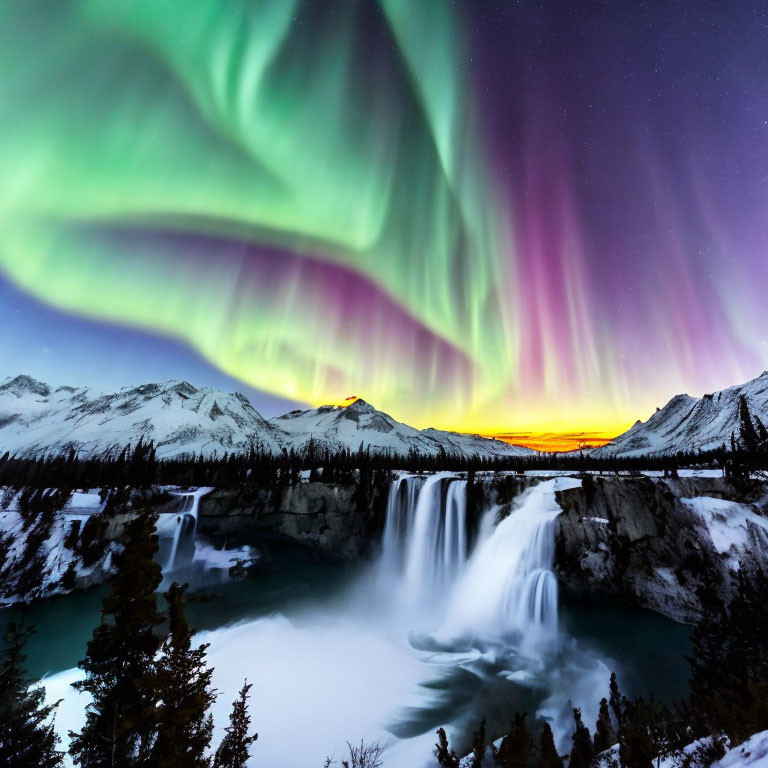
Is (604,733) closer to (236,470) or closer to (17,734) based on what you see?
(17,734)

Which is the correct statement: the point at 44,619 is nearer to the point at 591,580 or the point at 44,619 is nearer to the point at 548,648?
the point at 548,648

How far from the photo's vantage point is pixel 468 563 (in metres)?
39.8

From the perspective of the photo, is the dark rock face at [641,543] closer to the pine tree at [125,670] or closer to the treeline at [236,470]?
the treeline at [236,470]

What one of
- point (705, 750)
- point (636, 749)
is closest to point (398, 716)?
point (636, 749)

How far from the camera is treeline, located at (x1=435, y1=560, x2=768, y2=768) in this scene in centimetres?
1002

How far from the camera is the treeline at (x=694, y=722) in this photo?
10016mm

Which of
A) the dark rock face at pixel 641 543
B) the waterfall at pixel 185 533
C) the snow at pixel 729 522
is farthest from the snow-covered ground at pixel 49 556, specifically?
the snow at pixel 729 522

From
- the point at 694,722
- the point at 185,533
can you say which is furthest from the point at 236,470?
the point at 694,722

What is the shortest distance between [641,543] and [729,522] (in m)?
6.33

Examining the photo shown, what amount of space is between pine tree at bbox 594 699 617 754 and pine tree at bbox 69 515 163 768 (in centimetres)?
1745

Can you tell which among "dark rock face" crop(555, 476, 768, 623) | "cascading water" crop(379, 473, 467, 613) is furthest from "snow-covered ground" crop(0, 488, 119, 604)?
"dark rock face" crop(555, 476, 768, 623)

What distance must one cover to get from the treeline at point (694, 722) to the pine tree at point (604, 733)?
4 cm

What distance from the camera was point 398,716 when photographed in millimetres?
21188

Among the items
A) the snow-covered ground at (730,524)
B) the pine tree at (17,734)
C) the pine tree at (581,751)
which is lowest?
the pine tree at (581,751)
